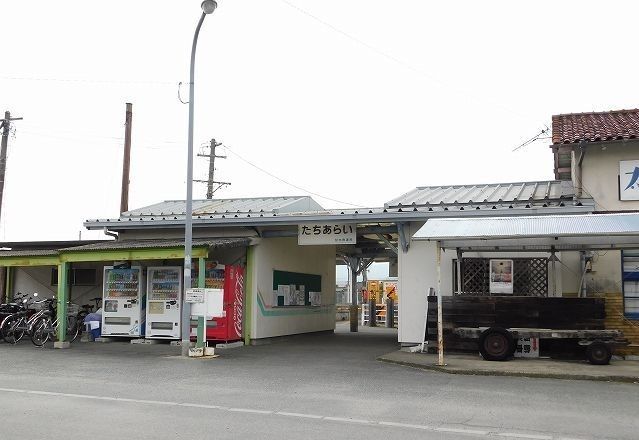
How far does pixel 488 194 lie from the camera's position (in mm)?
16719

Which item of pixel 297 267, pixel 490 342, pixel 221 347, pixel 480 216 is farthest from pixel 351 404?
pixel 297 267

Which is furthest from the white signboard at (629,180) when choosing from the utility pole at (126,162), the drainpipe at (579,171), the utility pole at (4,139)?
the utility pole at (4,139)

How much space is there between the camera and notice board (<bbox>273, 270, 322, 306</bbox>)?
19016 millimetres

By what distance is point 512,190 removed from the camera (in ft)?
55.7

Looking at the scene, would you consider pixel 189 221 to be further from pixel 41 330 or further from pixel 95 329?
pixel 41 330

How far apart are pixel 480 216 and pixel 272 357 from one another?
18.8ft

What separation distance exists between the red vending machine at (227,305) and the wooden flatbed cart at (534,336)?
6.28m

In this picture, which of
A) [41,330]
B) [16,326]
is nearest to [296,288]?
[41,330]

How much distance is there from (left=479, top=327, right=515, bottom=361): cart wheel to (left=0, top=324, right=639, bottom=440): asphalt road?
1956 millimetres

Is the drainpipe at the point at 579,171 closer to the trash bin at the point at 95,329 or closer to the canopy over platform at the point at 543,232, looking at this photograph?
the canopy over platform at the point at 543,232

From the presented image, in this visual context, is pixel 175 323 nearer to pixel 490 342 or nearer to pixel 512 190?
pixel 490 342

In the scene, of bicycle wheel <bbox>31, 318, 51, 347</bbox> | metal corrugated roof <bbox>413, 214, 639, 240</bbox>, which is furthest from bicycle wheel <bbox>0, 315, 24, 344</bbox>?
metal corrugated roof <bbox>413, 214, 639, 240</bbox>

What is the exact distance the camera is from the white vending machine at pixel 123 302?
17906 millimetres

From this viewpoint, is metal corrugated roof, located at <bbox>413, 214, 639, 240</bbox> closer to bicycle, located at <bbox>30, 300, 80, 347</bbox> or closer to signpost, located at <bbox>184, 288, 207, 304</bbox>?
signpost, located at <bbox>184, 288, 207, 304</bbox>
